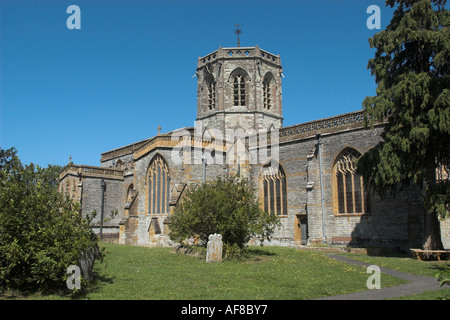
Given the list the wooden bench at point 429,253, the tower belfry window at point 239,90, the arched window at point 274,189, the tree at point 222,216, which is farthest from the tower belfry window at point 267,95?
the wooden bench at point 429,253

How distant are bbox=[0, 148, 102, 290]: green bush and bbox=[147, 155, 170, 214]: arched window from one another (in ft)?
59.1

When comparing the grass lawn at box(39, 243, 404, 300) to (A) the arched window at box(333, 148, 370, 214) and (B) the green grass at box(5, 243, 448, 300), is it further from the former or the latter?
(A) the arched window at box(333, 148, 370, 214)

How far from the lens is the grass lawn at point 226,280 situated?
891 cm

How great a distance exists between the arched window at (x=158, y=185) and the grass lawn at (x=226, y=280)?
1287cm

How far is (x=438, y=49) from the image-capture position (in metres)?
15.6

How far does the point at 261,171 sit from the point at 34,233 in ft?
67.5

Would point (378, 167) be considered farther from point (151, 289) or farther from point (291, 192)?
point (151, 289)

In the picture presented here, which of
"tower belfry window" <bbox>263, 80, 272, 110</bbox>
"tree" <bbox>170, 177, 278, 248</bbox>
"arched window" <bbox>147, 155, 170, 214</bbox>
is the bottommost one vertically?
"tree" <bbox>170, 177, 278, 248</bbox>

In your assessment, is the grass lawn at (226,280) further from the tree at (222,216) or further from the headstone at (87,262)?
the tree at (222,216)

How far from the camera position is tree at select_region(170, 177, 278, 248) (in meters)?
15.9

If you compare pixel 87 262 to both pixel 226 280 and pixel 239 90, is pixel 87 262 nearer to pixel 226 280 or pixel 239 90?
pixel 226 280

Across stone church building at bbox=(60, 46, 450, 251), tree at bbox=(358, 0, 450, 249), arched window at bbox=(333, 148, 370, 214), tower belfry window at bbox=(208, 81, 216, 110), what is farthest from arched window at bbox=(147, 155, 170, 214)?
tree at bbox=(358, 0, 450, 249)

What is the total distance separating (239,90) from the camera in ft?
116
